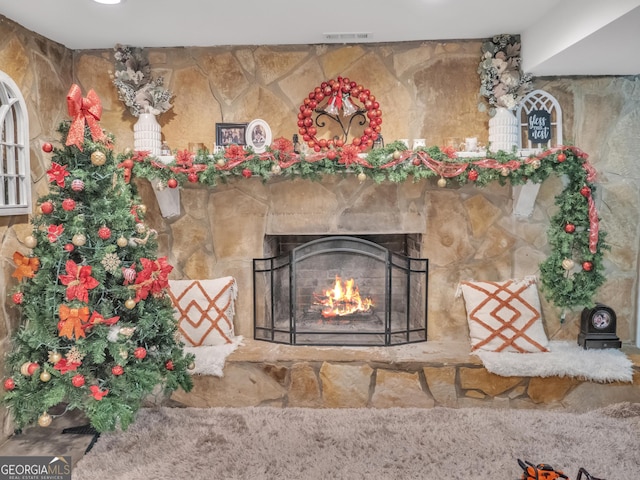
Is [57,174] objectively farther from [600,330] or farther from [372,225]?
[600,330]

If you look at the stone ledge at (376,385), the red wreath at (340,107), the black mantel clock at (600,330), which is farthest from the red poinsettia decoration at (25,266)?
the black mantel clock at (600,330)

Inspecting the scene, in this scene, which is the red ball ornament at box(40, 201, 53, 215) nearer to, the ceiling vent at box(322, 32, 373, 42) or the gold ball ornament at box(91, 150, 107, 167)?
the gold ball ornament at box(91, 150, 107, 167)

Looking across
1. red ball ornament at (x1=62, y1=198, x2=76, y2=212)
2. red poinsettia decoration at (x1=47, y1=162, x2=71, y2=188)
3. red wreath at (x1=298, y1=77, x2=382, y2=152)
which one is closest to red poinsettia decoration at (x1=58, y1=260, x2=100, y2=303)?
red ball ornament at (x1=62, y1=198, x2=76, y2=212)

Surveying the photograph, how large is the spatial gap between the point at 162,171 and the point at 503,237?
6.70 feet

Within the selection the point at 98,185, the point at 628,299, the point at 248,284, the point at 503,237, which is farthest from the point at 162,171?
the point at 628,299

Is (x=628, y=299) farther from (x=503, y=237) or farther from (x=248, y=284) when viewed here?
(x=248, y=284)

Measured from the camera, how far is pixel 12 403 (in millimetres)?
2139

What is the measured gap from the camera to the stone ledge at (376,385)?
2.62m

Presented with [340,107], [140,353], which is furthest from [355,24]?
[140,353]

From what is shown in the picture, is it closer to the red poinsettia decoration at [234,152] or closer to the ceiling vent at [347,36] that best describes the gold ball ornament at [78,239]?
the red poinsettia decoration at [234,152]

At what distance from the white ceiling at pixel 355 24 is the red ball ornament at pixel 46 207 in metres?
0.94

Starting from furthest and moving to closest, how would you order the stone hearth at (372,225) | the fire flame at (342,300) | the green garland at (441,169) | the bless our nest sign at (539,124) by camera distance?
the fire flame at (342,300) < the stone hearth at (372,225) < the bless our nest sign at (539,124) < the green garland at (441,169)

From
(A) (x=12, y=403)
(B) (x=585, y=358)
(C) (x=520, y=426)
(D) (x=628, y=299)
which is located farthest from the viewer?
(D) (x=628, y=299)

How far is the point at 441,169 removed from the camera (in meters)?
2.60
